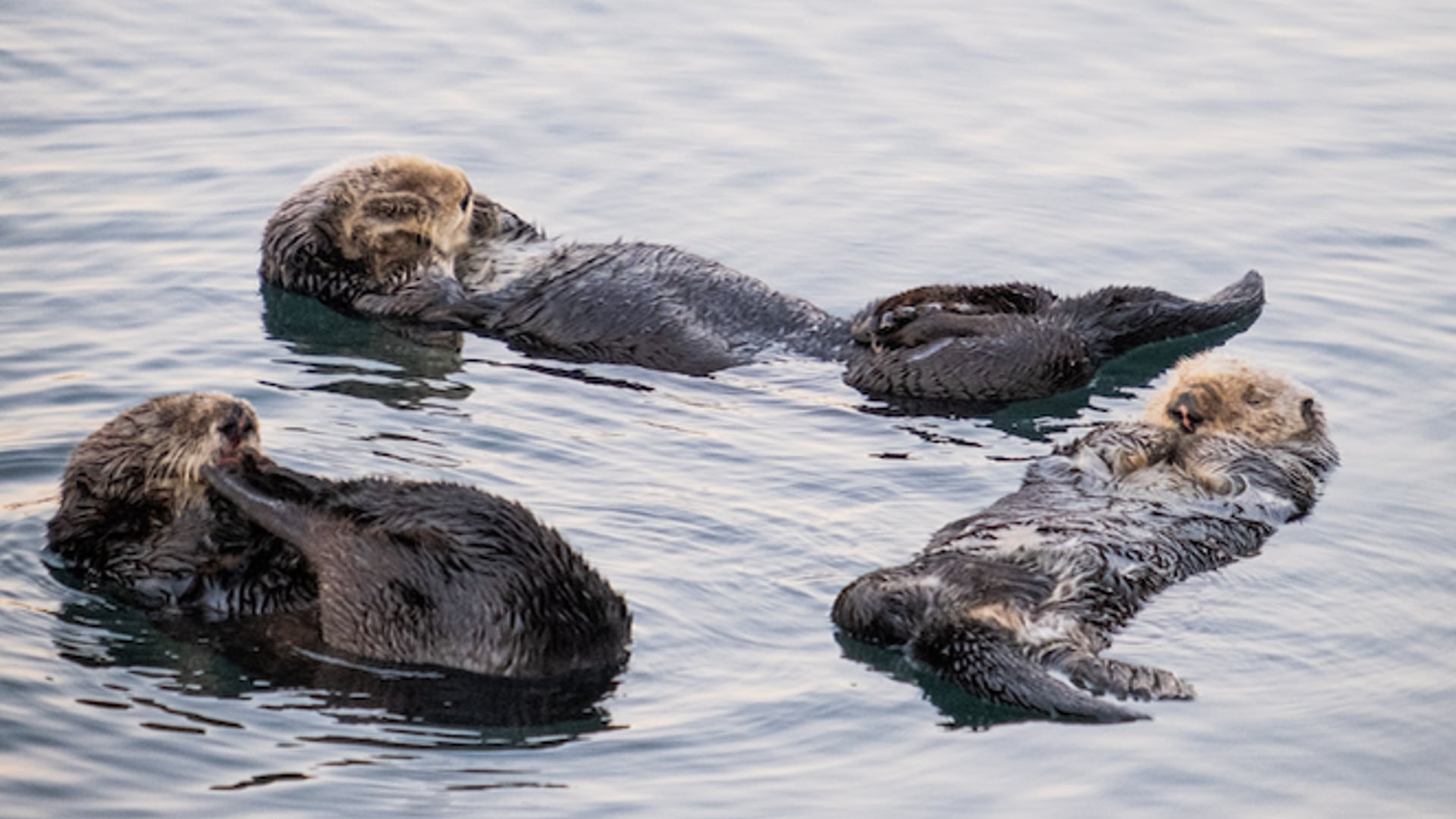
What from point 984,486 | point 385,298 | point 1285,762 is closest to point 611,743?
point 1285,762

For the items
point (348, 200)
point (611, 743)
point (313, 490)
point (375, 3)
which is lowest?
point (611, 743)

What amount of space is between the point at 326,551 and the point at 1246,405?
344cm

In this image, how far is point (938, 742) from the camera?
484cm

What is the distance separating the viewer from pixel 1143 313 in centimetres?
739

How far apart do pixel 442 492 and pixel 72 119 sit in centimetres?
594

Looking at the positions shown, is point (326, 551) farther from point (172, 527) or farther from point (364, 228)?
point (364, 228)

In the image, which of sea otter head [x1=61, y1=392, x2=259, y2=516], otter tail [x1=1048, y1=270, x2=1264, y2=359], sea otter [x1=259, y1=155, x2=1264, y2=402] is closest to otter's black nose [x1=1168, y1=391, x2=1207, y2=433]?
sea otter [x1=259, y1=155, x2=1264, y2=402]

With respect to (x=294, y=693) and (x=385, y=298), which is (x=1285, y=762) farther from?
(x=385, y=298)

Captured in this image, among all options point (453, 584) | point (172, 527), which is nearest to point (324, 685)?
point (453, 584)

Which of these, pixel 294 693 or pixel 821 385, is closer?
pixel 294 693

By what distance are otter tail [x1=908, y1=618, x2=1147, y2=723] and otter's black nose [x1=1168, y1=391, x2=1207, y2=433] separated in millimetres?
1880

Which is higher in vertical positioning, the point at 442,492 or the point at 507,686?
the point at 442,492

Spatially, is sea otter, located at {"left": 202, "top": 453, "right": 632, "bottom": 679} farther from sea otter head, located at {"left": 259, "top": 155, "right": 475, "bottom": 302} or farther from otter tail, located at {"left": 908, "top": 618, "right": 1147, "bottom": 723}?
sea otter head, located at {"left": 259, "top": 155, "right": 475, "bottom": 302}

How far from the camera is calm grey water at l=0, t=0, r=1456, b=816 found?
184 inches
